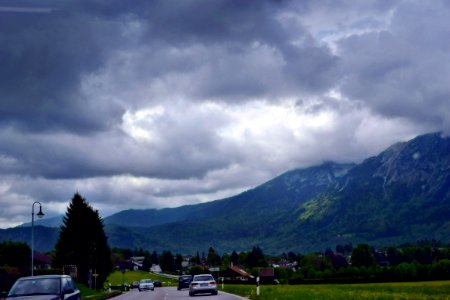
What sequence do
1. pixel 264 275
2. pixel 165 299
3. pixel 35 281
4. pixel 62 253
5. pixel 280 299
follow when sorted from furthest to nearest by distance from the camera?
1. pixel 264 275
2. pixel 62 253
3. pixel 165 299
4. pixel 280 299
5. pixel 35 281

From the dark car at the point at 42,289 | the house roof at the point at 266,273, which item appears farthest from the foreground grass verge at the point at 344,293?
the house roof at the point at 266,273

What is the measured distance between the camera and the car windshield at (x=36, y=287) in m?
21.5

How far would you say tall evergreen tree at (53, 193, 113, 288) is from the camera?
264ft

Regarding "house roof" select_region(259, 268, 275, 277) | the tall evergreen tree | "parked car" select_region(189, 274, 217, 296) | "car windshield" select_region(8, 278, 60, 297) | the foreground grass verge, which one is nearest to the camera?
"car windshield" select_region(8, 278, 60, 297)

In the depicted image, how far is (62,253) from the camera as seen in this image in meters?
80.4

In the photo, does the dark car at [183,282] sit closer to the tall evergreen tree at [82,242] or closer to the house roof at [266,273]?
the tall evergreen tree at [82,242]

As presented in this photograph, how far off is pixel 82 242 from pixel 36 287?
6078 cm

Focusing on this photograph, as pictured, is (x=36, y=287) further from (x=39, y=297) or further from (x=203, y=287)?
(x=203, y=287)

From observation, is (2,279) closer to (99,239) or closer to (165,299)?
(165,299)

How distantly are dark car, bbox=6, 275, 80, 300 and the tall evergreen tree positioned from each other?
58226mm

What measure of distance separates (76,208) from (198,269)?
298 feet

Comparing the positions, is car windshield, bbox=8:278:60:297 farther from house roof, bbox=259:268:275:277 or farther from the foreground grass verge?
house roof, bbox=259:268:275:277

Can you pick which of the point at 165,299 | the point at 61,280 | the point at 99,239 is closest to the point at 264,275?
the point at 99,239

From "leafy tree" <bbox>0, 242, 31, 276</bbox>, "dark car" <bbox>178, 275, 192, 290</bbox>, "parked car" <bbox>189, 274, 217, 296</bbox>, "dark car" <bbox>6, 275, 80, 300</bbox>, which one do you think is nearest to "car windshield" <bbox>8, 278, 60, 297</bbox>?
"dark car" <bbox>6, 275, 80, 300</bbox>
